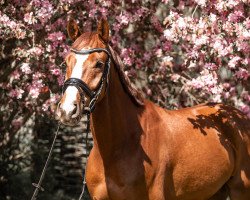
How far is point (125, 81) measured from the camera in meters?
4.34

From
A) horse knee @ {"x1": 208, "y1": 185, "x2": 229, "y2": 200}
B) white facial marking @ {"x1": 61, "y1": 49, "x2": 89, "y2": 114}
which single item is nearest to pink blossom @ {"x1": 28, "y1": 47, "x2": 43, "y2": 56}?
white facial marking @ {"x1": 61, "y1": 49, "x2": 89, "y2": 114}

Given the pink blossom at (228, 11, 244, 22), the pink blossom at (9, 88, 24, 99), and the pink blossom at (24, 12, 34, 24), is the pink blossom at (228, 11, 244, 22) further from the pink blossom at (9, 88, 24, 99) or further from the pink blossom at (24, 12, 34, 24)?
the pink blossom at (9, 88, 24, 99)

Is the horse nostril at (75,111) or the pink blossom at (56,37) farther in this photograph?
the pink blossom at (56,37)

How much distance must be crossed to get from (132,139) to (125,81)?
0.44 metres

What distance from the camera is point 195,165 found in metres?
4.74

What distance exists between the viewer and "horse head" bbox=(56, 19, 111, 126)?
12.2 ft

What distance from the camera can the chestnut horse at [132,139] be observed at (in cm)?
397

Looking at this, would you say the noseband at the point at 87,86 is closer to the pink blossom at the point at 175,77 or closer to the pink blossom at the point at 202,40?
the pink blossom at the point at 202,40

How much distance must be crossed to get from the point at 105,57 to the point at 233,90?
126 inches

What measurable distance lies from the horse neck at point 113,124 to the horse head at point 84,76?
6.2 inches

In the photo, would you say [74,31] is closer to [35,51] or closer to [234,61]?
[35,51]

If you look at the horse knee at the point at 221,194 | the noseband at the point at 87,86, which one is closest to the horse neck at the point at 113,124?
the noseband at the point at 87,86

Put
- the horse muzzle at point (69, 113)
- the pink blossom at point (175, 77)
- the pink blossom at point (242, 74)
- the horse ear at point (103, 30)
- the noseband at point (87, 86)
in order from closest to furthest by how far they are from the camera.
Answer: the horse muzzle at point (69, 113) < the noseband at point (87, 86) < the horse ear at point (103, 30) < the pink blossom at point (242, 74) < the pink blossom at point (175, 77)

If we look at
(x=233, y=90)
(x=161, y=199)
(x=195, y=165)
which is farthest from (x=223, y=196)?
(x=233, y=90)
